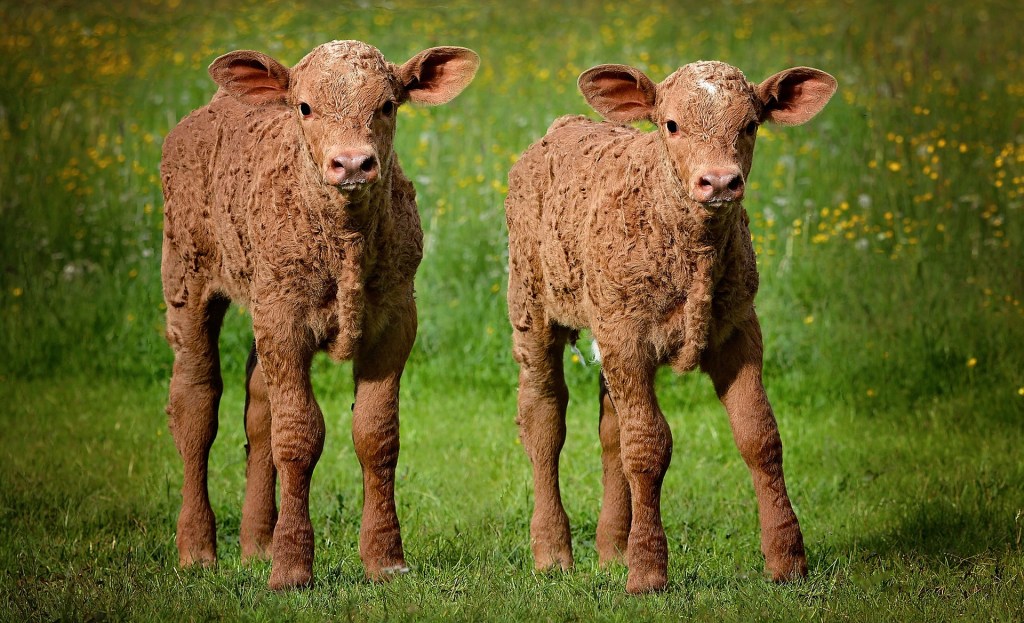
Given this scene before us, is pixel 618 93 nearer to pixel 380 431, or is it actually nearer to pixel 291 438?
pixel 380 431

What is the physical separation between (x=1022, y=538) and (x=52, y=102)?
35.5 ft

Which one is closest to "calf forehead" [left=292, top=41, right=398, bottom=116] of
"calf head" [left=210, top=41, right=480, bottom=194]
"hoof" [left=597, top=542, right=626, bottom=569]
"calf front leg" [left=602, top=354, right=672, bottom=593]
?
"calf head" [left=210, top=41, right=480, bottom=194]

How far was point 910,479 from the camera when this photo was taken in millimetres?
9000

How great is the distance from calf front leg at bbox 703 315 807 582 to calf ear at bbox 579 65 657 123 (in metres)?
1.17

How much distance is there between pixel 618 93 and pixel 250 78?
1.85m

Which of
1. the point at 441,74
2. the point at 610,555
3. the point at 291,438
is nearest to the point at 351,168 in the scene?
the point at 441,74

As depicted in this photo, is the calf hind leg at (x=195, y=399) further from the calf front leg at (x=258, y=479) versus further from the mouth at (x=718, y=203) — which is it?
the mouth at (x=718, y=203)

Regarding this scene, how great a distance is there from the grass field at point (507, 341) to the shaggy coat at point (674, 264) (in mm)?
520

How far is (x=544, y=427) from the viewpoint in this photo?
7.82m

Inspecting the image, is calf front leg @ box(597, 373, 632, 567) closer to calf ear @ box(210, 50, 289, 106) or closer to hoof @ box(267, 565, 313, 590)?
hoof @ box(267, 565, 313, 590)

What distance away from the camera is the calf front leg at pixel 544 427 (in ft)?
25.1

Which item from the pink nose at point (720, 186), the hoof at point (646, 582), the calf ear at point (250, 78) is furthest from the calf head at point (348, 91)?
the hoof at point (646, 582)

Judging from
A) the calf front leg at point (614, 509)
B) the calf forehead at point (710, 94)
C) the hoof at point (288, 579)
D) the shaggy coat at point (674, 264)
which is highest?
the calf forehead at point (710, 94)

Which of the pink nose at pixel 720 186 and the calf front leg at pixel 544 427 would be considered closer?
the pink nose at pixel 720 186
